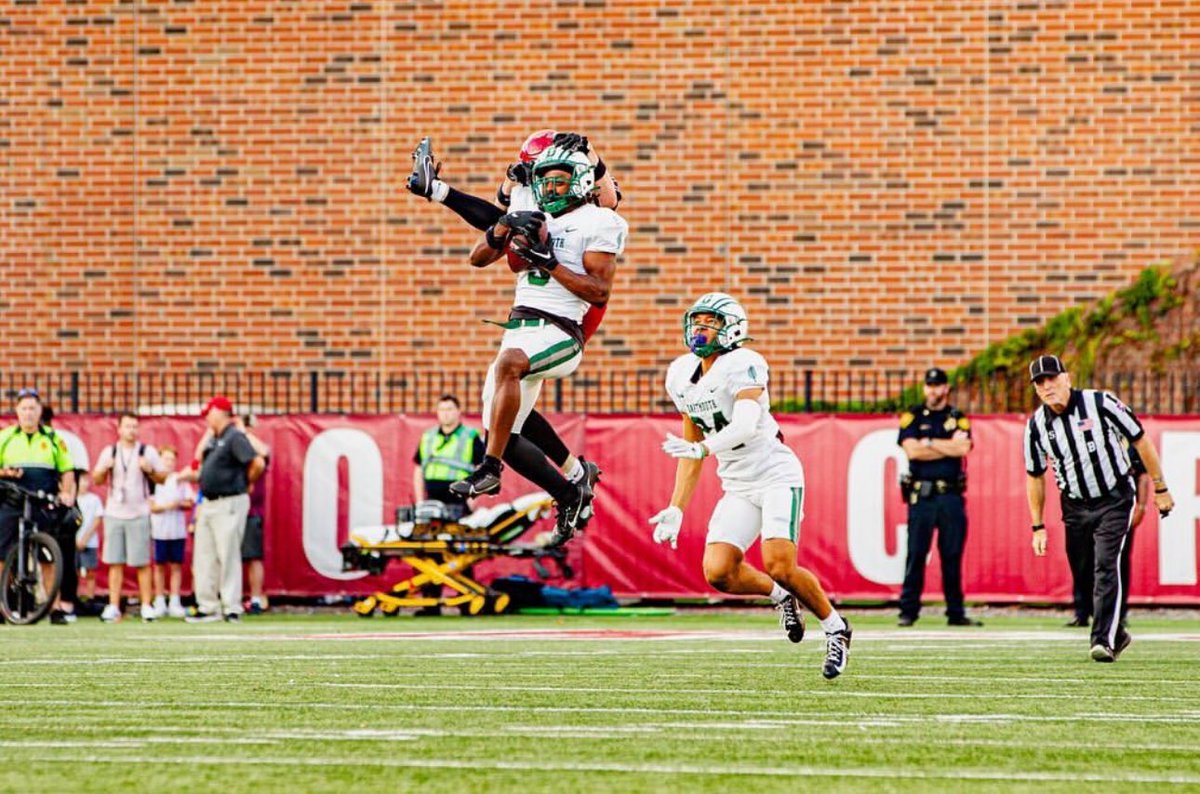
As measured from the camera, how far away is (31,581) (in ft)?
54.6

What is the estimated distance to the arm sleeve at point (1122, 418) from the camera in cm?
1232

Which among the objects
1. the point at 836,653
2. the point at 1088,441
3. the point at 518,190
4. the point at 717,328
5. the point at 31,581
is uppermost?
the point at 518,190

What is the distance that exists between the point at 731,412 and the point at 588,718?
3.40m

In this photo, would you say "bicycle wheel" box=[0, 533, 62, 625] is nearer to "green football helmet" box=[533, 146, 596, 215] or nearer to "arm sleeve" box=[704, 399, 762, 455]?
"green football helmet" box=[533, 146, 596, 215]

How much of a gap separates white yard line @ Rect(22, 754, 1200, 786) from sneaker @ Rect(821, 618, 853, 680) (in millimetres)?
3657

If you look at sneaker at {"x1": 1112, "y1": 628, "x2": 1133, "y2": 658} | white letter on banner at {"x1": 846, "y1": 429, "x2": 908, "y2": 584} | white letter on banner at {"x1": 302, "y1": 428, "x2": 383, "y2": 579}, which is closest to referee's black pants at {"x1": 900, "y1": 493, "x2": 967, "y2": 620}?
white letter on banner at {"x1": 846, "y1": 429, "x2": 908, "y2": 584}

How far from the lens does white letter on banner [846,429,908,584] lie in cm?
1947

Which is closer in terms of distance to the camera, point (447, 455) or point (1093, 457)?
point (1093, 457)

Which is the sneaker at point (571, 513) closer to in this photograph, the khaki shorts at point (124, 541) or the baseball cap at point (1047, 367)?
the baseball cap at point (1047, 367)

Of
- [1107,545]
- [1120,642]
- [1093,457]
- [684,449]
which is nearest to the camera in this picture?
[684,449]

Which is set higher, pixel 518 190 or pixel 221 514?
pixel 518 190

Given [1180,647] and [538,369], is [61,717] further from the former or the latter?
[1180,647]

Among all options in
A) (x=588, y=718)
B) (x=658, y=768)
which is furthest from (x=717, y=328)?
(x=658, y=768)

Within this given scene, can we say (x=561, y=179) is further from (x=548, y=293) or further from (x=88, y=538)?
(x=88, y=538)
